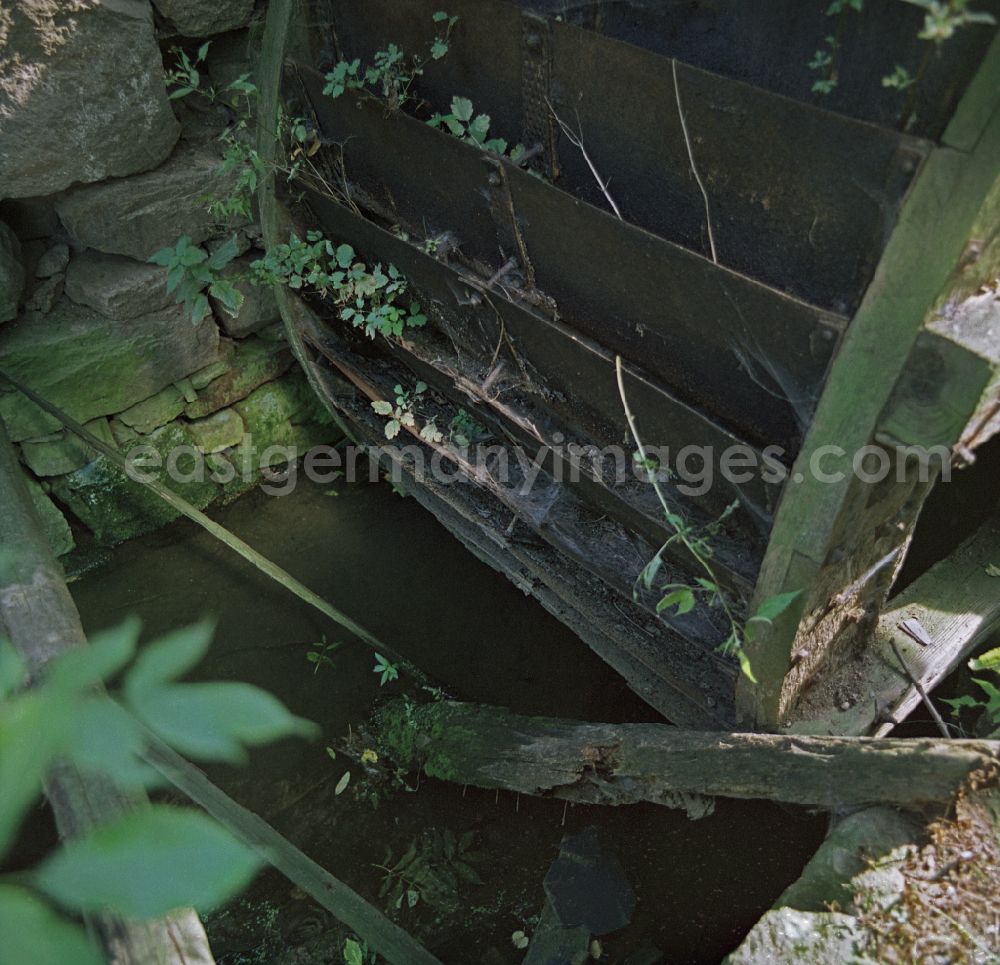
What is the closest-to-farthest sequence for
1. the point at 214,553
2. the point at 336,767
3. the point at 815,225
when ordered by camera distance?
the point at 815,225
the point at 336,767
the point at 214,553

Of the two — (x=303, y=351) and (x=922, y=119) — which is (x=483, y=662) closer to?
(x=303, y=351)

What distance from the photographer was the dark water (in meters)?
2.56

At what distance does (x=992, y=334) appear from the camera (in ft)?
4.72

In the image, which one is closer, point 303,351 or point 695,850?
point 695,850

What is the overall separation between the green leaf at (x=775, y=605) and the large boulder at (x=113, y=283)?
2251 mm

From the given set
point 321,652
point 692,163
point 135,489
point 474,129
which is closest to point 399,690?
point 321,652

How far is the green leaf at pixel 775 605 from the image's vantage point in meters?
1.79

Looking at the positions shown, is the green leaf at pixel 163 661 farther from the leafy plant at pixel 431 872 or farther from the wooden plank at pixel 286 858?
the leafy plant at pixel 431 872

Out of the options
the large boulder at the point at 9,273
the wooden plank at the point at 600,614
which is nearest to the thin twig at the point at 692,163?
the wooden plank at the point at 600,614

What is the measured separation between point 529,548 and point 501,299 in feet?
2.70

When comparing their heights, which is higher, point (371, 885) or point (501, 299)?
point (501, 299)

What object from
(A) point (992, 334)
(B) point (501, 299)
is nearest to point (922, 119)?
(A) point (992, 334)

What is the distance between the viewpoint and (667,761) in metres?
2.03

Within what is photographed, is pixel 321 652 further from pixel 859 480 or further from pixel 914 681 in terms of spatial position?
pixel 859 480
